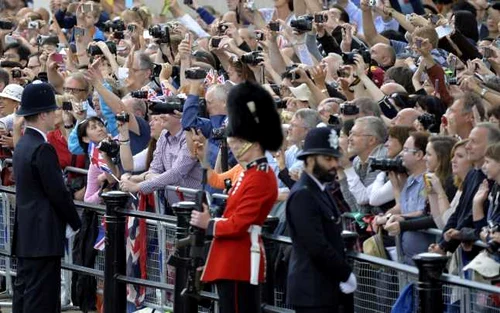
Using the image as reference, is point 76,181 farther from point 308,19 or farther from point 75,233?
point 308,19

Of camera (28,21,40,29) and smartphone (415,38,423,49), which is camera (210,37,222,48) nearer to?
smartphone (415,38,423,49)

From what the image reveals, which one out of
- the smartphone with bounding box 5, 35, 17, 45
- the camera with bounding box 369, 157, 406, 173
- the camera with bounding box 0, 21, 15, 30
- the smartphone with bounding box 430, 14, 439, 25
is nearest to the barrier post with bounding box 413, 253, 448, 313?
the camera with bounding box 369, 157, 406, 173

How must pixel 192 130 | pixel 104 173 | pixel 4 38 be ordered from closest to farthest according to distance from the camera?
pixel 192 130, pixel 104 173, pixel 4 38

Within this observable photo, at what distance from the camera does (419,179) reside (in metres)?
10.7

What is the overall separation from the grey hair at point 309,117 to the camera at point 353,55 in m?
1.38

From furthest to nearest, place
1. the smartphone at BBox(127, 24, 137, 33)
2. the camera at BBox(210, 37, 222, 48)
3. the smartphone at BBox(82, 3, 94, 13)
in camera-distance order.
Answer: the smartphone at BBox(82, 3, 94, 13), the smartphone at BBox(127, 24, 137, 33), the camera at BBox(210, 37, 222, 48)

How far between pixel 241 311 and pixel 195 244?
641 millimetres

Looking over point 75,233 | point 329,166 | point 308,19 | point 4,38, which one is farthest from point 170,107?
point 4,38

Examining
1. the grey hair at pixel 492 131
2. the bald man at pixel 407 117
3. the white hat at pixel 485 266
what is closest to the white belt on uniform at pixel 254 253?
the white hat at pixel 485 266

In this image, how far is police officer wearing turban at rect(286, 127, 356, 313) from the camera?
927 centimetres

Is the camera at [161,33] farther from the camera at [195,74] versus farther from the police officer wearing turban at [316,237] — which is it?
the police officer wearing turban at [316,237]

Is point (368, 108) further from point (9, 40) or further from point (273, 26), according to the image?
point (9, 40)

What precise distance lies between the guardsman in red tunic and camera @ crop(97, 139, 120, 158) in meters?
3.18

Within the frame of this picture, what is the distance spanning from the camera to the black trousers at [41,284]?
11.8 m
